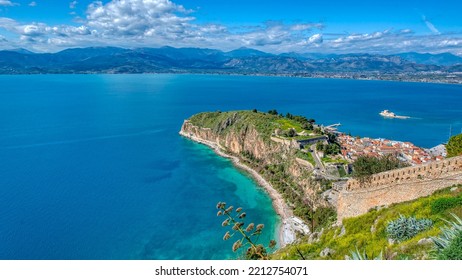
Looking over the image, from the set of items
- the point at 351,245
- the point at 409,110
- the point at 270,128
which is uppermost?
the point at 351,245

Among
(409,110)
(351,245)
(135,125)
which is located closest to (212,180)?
(351,245)

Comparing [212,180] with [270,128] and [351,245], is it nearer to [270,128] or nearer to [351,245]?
[270,128]

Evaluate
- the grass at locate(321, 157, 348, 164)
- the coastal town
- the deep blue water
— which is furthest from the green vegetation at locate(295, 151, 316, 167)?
the deep blue water

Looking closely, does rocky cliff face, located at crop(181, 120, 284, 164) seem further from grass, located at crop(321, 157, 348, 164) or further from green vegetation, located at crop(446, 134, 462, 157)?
green vegetation, located at crop(446, 134, 462, 157)

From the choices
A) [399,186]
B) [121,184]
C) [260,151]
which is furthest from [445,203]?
[260,151]

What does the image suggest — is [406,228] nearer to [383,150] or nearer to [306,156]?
[306,156]

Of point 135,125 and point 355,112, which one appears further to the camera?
point 355,112
